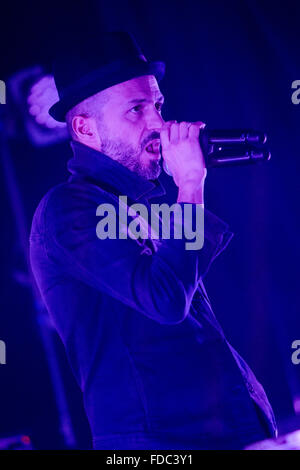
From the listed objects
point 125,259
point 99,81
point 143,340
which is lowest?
point 143,340

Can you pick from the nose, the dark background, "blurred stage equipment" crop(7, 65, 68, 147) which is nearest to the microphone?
the nose

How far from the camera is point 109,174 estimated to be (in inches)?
51.4

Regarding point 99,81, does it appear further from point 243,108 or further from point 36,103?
point 36,103

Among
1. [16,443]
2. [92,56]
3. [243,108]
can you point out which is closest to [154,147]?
[92,56]

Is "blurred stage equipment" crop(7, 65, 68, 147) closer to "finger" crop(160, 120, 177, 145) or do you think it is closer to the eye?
the eye

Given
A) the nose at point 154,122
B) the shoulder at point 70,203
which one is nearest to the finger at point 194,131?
the nose at point 154,122

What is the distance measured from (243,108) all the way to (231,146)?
965 millimetres

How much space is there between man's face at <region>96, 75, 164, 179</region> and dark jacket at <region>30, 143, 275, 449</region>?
0.60 ft

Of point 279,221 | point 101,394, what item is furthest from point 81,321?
point 279,221

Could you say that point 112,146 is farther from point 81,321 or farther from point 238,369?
point 238,369

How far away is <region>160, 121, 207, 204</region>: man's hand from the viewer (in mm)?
1219

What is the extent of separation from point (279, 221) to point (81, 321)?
4.31 ft

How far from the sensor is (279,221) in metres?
2.25

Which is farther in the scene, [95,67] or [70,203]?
[95,67]
